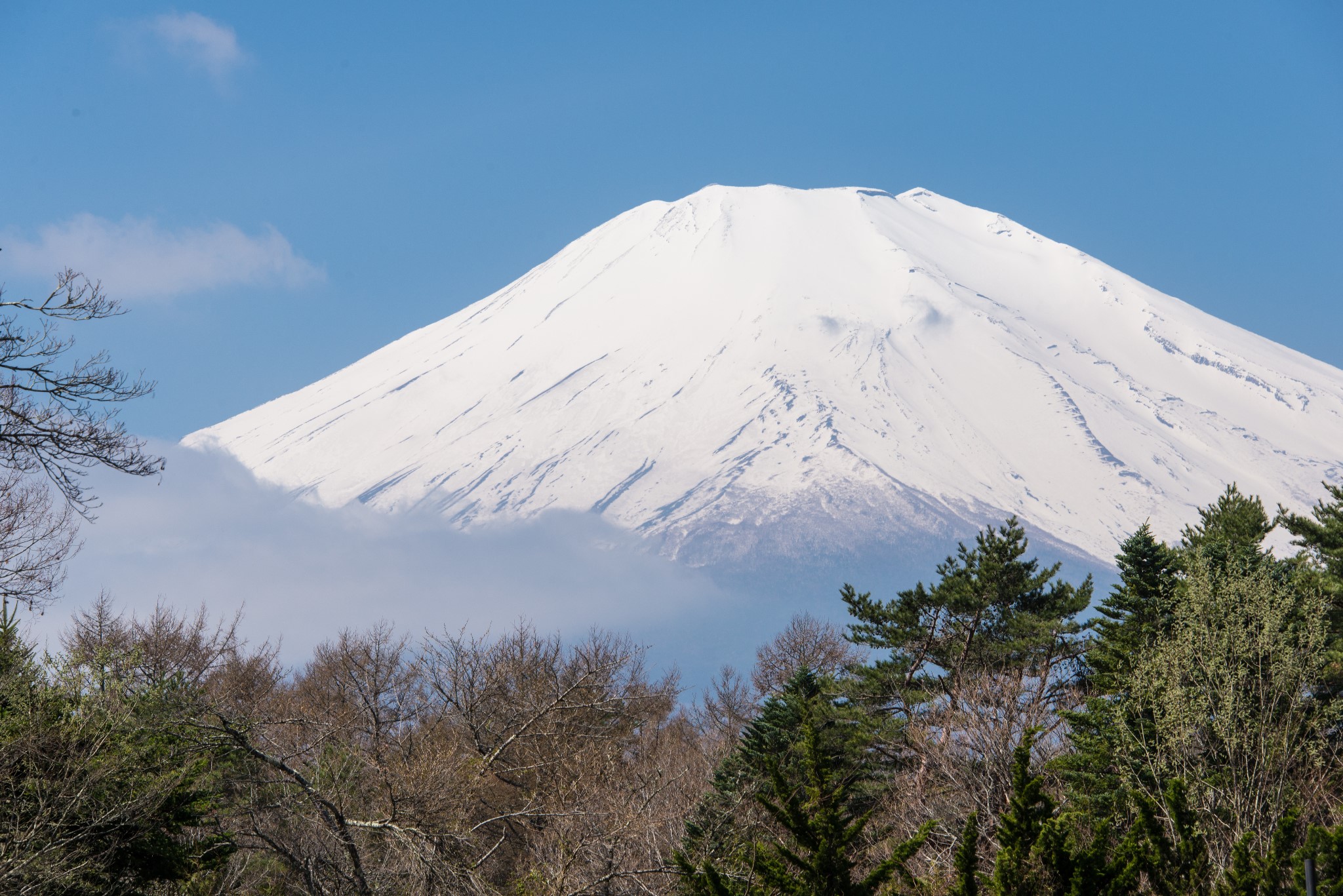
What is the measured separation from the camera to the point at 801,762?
14.8 metres

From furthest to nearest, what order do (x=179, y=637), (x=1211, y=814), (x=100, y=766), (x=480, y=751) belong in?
(x=179, y=637), (x=480, y=751), (x=1211, y=814), (x=100, y=766)

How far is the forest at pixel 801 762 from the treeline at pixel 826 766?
3.0 inches

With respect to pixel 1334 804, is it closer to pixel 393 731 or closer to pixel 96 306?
pixel 96 306

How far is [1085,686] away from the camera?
93.7 ft

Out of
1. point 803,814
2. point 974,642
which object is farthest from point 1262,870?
point 974,642

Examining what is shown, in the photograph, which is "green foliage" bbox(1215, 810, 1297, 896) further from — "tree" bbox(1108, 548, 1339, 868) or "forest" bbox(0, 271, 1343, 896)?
"tree" bbox(1108, 548, 1339, 868)

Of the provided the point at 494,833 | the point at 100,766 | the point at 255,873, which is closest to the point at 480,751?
the point at 494,833

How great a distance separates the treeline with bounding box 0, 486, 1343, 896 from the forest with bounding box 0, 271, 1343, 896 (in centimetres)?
8

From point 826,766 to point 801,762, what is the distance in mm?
3438

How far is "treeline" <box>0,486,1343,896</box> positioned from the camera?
10.9m

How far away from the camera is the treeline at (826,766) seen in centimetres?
1089

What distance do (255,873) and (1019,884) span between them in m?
13.5

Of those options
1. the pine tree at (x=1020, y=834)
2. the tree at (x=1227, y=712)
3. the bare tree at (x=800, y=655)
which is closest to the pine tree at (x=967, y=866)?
the pine tree at (x=1020, y=834)

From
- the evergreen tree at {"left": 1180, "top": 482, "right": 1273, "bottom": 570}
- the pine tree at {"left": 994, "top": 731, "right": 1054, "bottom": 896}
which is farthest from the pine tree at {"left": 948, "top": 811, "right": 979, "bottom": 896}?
the evergreen tree at {"left": 1180, "top": 482, "right": 1273, "bottom": 570}
